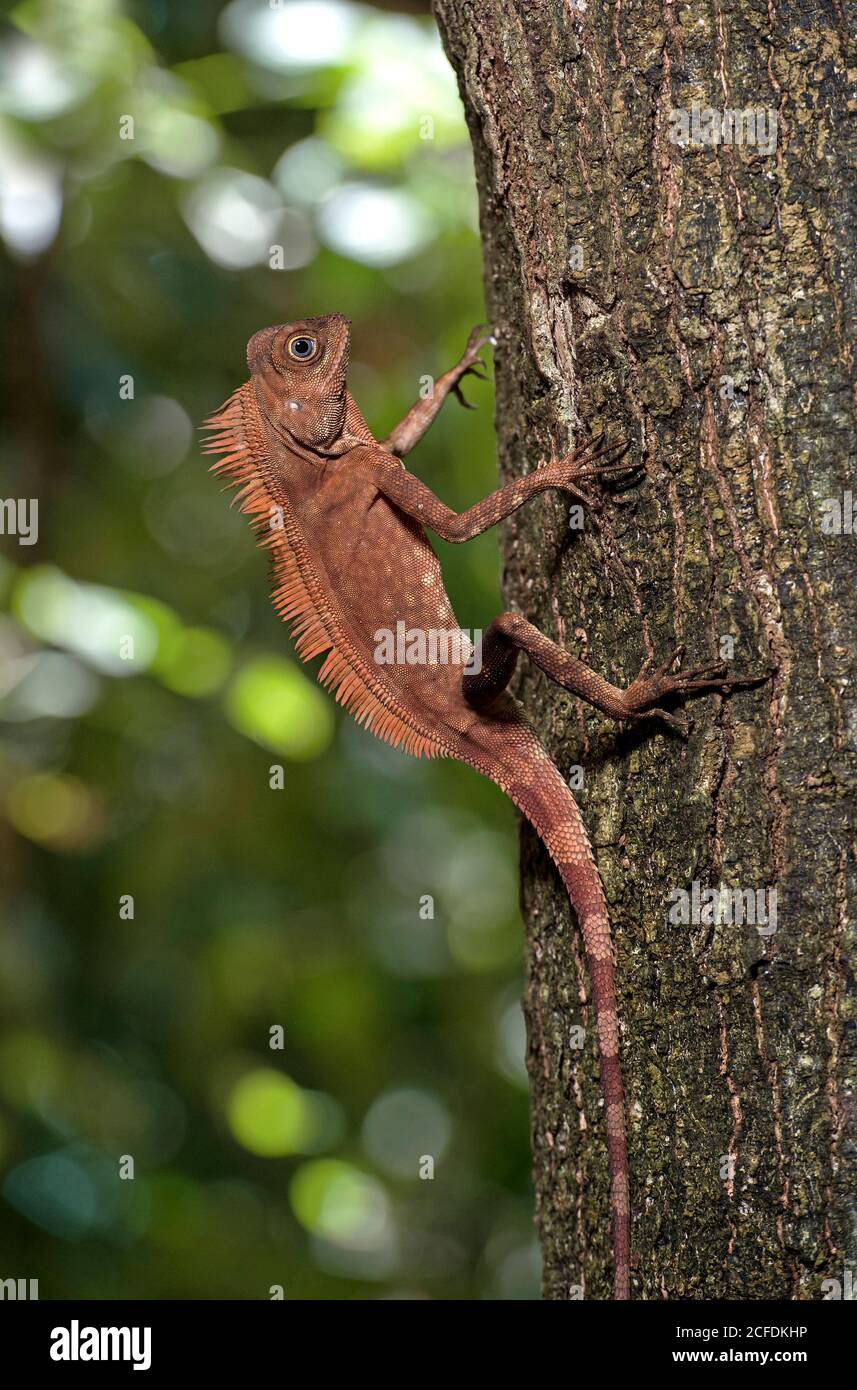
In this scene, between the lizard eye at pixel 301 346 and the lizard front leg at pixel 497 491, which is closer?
the lizard front leg at pixel 497 491

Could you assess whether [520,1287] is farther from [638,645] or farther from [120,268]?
[120,268]

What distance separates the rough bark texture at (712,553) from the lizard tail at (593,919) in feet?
0.12

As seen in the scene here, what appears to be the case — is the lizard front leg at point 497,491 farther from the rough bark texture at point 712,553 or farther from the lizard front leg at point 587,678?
the lizard front leg at point 587,678

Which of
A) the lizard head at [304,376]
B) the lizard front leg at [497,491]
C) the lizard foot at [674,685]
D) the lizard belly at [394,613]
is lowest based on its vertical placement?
the lizard foot at [674,685]

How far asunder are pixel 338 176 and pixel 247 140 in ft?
1.17

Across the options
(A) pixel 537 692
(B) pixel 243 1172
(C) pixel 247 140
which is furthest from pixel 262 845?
(C) pixel 247 140

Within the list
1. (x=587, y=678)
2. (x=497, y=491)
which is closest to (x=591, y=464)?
(x=497, y=491)

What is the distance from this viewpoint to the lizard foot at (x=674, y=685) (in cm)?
198

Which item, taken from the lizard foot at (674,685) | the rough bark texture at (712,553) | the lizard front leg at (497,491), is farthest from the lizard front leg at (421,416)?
the lizard foot at (674,685)

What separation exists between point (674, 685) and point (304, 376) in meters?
1.34

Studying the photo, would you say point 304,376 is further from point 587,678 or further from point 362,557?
point 587,678

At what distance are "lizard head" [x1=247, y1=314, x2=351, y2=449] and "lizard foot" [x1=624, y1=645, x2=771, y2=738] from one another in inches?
44.8

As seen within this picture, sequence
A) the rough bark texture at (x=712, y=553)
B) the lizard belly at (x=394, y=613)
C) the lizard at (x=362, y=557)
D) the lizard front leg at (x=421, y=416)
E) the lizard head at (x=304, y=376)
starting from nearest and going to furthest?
1. the rough bark texture at (x=712, y=553)
2. the lizard at (x=362, y=557)
3. the lizard belly at (x=394, y=613)
4. the lizard head at (x=304, y=376)
5. the lizard front leg at (x=421, y=416)

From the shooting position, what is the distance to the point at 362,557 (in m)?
2.67
